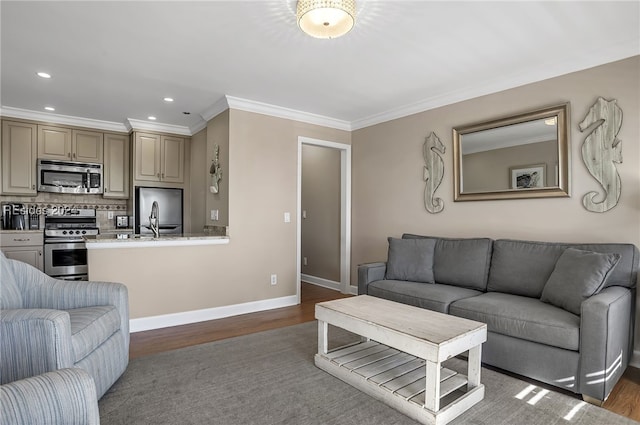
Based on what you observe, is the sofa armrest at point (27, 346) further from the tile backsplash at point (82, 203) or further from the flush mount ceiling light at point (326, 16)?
the tile backsplash at point (82, 203)

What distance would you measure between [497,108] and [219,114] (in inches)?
120

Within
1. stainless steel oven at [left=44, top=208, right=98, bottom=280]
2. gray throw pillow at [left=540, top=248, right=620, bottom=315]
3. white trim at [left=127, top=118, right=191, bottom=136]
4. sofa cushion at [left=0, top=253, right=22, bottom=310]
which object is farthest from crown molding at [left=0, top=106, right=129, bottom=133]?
gray throw pillow at [left=540, top=248, right=620, bottom=315]

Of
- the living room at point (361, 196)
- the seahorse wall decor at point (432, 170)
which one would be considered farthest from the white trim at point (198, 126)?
the seahorse wall decor at point (432, 170)

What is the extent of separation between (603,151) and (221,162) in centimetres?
366

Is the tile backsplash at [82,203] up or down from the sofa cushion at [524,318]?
up

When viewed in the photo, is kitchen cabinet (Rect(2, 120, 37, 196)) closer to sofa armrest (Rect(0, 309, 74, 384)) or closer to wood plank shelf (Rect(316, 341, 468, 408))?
sofa armrest (Rect(0, 309, 74, 384))

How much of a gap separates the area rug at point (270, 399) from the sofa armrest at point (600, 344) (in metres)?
0.13

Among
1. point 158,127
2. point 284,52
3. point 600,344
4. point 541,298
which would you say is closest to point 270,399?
point 600,344

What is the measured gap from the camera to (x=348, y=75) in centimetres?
331

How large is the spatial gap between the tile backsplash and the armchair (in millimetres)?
3267

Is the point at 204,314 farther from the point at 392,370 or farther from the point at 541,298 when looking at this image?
the point at 541,298

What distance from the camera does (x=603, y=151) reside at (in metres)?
2.80

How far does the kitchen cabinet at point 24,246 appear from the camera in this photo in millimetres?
4285

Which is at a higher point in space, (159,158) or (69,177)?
(159,158)
